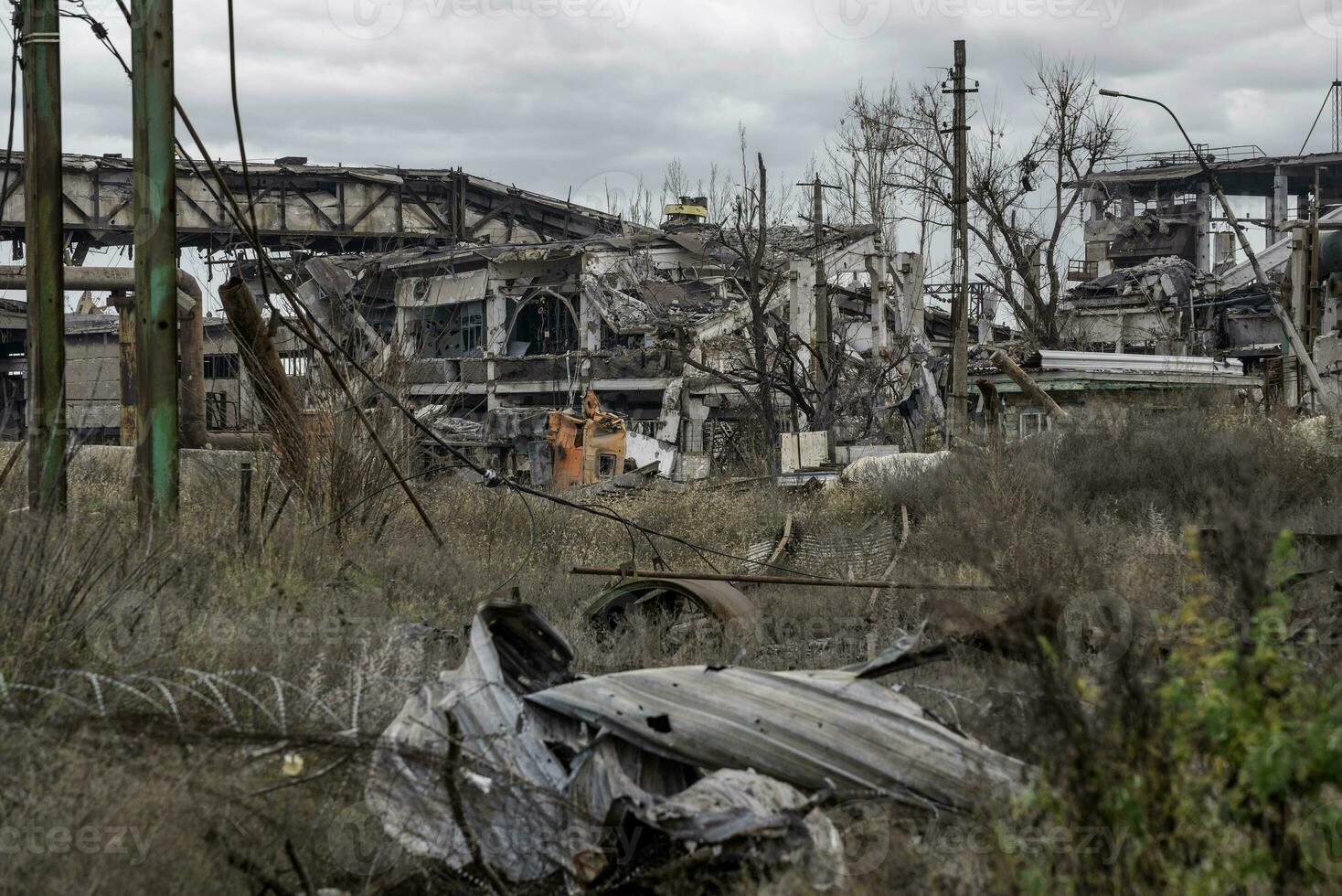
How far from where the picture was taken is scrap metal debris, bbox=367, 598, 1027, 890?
3857 mm

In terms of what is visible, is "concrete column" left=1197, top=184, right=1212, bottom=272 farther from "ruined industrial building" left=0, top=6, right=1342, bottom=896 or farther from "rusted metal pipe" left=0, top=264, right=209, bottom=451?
"rusted metal pipe" left=0, top=264, right=209, bottom=451

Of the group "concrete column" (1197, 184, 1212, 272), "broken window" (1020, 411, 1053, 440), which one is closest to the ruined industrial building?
"broken window" (1020, 411, 1053, 440)

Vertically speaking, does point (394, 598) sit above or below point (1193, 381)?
below

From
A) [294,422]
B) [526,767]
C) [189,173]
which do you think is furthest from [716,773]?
[189,173]

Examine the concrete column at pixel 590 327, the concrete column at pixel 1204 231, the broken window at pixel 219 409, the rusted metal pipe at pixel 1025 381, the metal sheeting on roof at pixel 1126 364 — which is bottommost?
the broken window at pixel 219 409

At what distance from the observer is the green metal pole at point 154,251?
8633 mm

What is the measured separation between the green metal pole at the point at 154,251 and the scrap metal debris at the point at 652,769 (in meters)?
4.75

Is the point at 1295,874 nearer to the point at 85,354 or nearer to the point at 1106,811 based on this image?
the point at 1106,811

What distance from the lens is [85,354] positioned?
40.2 m

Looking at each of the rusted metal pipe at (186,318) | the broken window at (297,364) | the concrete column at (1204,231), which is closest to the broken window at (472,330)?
the rusted metal pipe at (186,318)

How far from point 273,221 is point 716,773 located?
4266 centimetres

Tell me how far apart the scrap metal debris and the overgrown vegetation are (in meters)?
0.14

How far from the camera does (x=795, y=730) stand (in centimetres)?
435

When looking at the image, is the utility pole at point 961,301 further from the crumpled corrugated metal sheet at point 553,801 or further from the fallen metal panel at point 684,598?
the crumpled corrugated metal sheet at point 553,801
